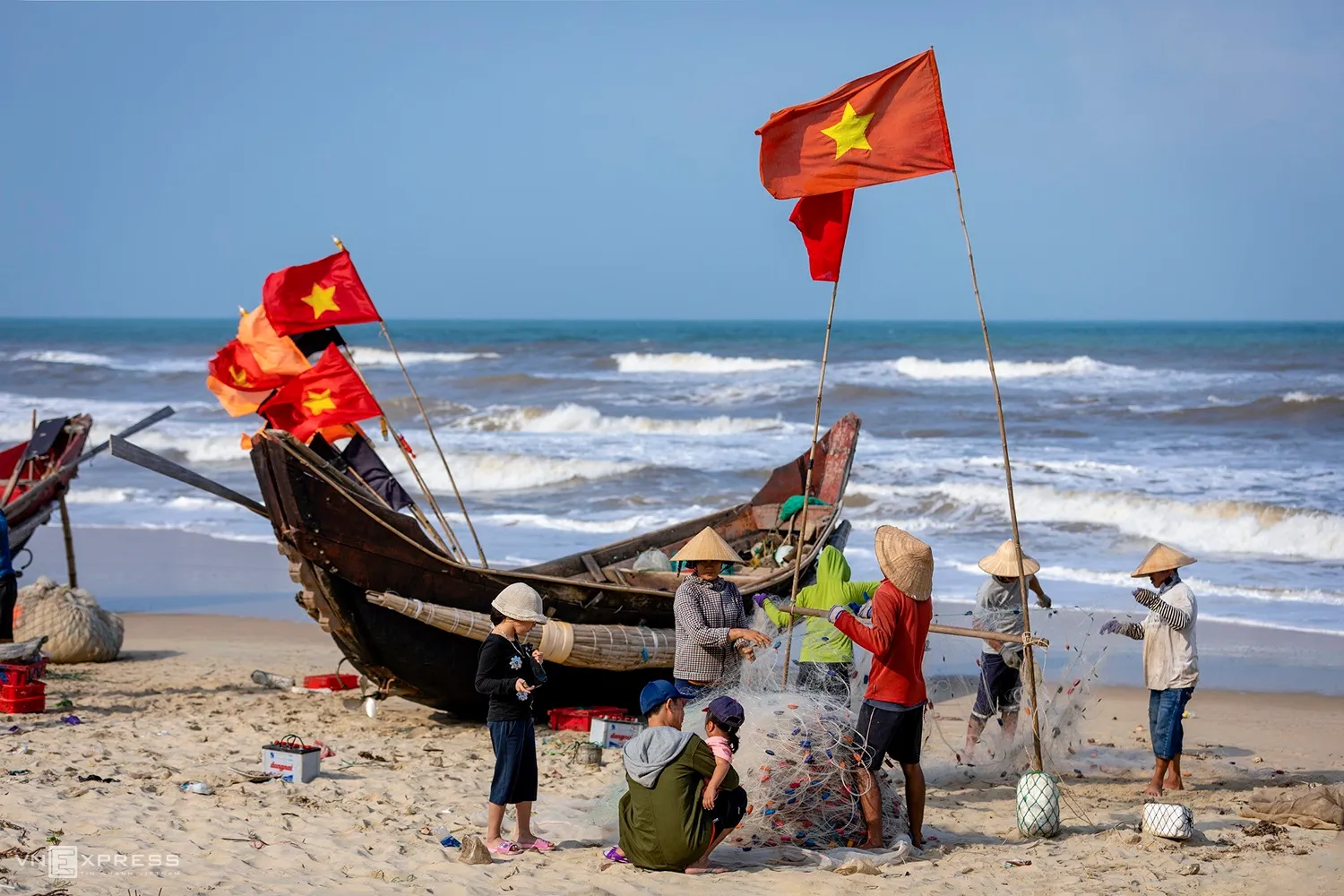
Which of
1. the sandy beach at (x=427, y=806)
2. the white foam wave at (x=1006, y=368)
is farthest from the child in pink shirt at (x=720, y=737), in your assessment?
the white foam wave at (x=1006, y=368)

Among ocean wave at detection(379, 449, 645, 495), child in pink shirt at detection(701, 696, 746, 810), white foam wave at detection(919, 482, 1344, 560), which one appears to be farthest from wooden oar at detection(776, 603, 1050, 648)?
ocean wave at detection(379, 449, 645, 495)

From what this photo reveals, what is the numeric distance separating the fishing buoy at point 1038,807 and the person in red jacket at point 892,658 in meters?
0.69

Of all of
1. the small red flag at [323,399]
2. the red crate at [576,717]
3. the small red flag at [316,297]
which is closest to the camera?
the red crate at [576,717]

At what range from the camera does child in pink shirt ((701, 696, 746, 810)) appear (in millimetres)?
5215

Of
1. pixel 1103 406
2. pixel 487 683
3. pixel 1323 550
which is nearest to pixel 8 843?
pixel 487 683

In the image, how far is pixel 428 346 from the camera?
211 feet

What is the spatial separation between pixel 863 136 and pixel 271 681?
18.8 feet

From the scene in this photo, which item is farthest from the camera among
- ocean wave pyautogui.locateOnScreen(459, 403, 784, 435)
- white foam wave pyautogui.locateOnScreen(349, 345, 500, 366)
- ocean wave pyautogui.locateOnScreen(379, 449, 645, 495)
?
white foam wave pyautogui.locateOnScreen(349, 345, 500, 366)

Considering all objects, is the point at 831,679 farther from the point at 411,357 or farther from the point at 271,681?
the point at 411,357

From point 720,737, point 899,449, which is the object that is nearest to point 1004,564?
point 720,737

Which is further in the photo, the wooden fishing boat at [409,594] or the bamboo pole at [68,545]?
the bamboo pole at [68,545]

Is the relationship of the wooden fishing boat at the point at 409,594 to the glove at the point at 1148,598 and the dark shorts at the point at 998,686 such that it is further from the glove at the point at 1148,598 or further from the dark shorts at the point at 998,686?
the glove at the point at 1148,598

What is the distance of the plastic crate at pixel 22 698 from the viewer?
797cm

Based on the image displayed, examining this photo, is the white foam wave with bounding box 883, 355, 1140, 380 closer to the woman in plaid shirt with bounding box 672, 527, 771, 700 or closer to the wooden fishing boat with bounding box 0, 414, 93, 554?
the wooden fishing boat with bounding box 0, 414, 93, 554
